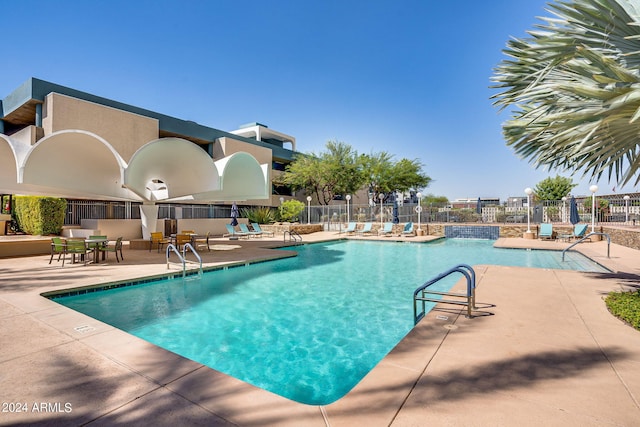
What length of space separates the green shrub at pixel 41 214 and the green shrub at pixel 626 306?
65.8 ft

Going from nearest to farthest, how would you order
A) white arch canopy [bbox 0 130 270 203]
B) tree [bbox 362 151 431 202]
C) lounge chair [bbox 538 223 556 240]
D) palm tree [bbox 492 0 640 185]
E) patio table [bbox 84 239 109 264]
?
palm tree [bbox 492 0 640 185] < patio table [bbox 84 239 109 264] < white arch canopy [bbox 0 130 270 203] < lounge chair [bbox 538 223 556 240] < tree [bbox 362 151 431 202]

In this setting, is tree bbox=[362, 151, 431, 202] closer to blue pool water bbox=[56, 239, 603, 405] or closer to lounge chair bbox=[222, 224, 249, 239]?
lounge chair bbox=[222, 224, 249, 239]

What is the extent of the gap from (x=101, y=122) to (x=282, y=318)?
20.8m

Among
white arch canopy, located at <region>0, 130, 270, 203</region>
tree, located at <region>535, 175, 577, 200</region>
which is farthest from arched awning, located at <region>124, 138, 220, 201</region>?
tree, located at <region>535, 175, 577, 200</region>

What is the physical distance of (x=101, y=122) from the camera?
19.8 metres

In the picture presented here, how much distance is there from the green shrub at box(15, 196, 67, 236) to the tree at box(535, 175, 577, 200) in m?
53.2

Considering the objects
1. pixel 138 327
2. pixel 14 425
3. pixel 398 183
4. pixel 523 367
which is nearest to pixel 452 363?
pixel 523 367

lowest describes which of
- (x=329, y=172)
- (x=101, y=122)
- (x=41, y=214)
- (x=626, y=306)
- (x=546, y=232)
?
(x=626, y=306)

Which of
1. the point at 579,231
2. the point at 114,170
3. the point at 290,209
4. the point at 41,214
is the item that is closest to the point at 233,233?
the point at 114,170

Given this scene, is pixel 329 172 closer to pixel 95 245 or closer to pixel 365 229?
pixel 365 229

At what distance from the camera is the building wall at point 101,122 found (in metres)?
17.8

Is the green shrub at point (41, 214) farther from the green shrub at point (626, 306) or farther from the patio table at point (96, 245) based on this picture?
the green shrub at point (626, 306)

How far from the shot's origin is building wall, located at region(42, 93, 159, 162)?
17812 mm

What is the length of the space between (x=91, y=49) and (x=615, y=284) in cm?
1821
